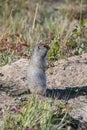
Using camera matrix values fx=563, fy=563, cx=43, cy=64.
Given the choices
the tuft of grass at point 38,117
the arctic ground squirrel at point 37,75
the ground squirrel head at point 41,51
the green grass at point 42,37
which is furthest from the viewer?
the green grass at point 42,37

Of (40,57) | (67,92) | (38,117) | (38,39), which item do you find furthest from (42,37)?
(38,117)

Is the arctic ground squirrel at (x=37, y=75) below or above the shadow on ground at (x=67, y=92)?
above

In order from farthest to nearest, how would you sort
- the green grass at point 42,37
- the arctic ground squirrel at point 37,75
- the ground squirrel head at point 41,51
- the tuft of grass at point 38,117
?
1. the green grass at point 42,37
2. the ground squirrel head at point 41,51
3. the arctic ground squirrel at point 37,75
4. the tuft of grass at point 38,117

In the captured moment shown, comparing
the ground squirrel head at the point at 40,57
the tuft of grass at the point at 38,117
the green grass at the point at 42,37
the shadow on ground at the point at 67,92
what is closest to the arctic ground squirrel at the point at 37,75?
the ground squirrel head at the point at 40,57

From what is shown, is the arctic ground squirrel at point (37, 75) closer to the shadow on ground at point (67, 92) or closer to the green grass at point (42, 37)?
the shadow on ground at point (67, 92)

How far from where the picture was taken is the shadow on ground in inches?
277

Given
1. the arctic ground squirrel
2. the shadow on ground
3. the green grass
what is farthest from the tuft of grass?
the green grass

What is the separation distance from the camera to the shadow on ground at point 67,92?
7.04 metres

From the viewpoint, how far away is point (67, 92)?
722 cm

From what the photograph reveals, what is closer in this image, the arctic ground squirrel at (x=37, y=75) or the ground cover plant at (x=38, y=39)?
the ground cover plant at (x=38, y=39)

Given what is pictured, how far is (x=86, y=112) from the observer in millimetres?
6594

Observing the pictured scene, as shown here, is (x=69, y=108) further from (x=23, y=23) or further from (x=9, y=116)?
(x=23, y=23)

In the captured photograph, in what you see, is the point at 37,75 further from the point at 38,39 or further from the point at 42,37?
the point at 42,37

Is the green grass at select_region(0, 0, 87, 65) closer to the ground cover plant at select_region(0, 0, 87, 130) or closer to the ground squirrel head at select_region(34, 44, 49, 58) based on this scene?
the ground cover plant at select_region(0, 0, 87, 130)
